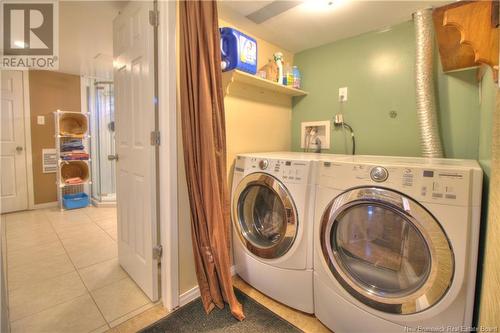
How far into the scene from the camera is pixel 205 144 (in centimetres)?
138

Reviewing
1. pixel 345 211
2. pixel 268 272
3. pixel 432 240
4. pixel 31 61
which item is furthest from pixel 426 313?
pixel 31 61

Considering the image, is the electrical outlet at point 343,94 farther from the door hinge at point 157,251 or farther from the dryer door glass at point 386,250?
the door hinge at point 157,251

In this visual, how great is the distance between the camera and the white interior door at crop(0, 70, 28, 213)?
10.5 feet

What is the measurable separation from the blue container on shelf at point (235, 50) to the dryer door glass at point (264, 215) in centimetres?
76

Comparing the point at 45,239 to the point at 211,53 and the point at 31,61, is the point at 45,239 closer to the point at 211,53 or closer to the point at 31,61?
the point at 31,61

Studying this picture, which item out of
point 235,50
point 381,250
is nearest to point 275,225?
point 381,250

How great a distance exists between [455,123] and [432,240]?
1.13m

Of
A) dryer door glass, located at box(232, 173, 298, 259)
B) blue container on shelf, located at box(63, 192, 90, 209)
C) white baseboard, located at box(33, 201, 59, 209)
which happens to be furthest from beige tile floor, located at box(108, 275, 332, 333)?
white baseboard, located at box(33, 201, 59, 209)

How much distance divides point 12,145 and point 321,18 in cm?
419

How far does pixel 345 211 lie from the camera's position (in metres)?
1.21

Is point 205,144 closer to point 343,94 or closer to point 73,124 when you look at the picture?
point 343,94

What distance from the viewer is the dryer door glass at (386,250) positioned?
98cm

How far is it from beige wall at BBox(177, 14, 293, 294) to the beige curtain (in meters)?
0.09

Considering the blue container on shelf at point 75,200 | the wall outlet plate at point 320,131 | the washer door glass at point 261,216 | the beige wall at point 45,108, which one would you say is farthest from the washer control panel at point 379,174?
the beige wall at point 45,108
